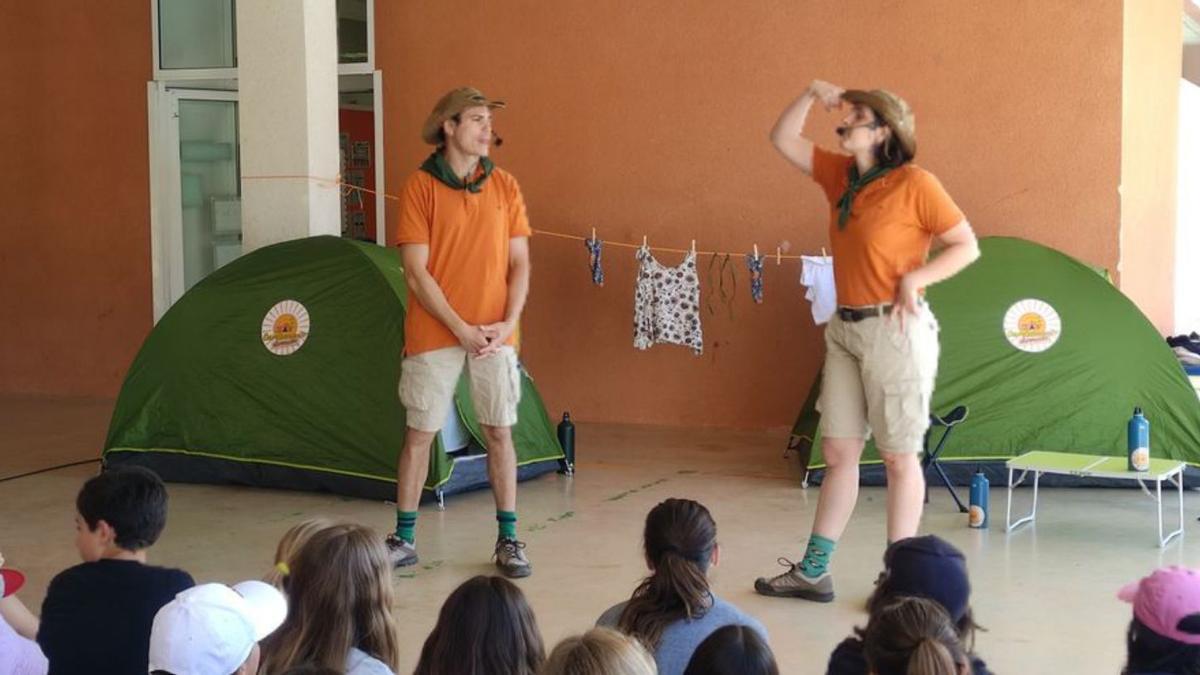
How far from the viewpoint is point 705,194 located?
902 centimetres

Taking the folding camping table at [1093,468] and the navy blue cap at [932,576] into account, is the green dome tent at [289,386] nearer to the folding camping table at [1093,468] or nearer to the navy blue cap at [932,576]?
the folding camping table at [1093,468]

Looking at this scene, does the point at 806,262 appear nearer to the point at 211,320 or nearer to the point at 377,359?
the point at 377,359

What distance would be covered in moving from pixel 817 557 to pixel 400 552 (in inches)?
59.7

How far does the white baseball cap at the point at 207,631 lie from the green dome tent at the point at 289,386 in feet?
13.3

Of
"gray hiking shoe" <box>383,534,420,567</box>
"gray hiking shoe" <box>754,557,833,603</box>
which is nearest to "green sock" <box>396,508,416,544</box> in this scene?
"gray hiking shoe" <box>383,534,420,567</box>

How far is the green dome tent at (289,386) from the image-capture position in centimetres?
686

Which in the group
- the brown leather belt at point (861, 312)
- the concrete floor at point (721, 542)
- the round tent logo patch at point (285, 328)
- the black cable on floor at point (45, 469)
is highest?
the brown leather belt at point (861, 312)

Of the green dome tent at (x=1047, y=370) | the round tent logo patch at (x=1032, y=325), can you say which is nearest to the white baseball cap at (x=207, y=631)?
the green dome tent at (x=1047, y=370)

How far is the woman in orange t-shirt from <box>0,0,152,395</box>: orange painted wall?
22.3 feet

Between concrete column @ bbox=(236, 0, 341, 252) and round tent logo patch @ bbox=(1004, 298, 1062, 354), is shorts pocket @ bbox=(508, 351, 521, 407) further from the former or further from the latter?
round tent logo patch @ bbox=(1004, 298, 1062, 354)

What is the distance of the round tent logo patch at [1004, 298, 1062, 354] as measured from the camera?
7059 mm

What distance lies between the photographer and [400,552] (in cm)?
549

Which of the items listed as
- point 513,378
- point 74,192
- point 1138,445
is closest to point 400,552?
point 513,378

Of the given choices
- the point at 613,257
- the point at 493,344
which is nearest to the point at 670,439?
the point at 613,257
